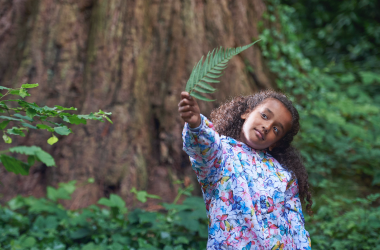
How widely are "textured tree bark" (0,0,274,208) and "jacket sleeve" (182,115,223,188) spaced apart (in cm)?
160

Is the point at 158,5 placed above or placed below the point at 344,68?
above

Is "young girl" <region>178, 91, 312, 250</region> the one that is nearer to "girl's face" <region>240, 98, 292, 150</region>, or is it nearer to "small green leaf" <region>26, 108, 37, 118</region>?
"girl's face" <region>240, 98, 292, 150</region>

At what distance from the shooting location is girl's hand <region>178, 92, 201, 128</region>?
1.43 meters

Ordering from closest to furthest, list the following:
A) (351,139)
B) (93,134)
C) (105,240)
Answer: (105,240)
(93,134)
(351,139)

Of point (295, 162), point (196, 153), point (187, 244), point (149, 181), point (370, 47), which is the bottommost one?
point (187, 244)

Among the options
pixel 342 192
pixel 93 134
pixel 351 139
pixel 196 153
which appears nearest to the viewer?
pixel 196 153

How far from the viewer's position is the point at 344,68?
7805mm

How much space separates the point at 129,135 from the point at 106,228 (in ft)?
3.11

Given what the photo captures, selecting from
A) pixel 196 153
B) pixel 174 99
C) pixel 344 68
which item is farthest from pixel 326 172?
pixel 344 68

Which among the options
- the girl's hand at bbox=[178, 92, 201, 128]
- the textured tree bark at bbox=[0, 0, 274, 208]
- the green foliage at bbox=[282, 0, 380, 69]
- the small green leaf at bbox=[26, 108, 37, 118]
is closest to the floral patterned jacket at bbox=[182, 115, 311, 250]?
the girl's hand at bbox=[178, 92, 201, 128]

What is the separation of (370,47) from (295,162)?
742cm

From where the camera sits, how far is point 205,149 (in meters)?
1.61

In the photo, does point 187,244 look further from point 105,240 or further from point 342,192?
point 342,192

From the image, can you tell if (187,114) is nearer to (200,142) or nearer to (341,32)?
(200,142)
